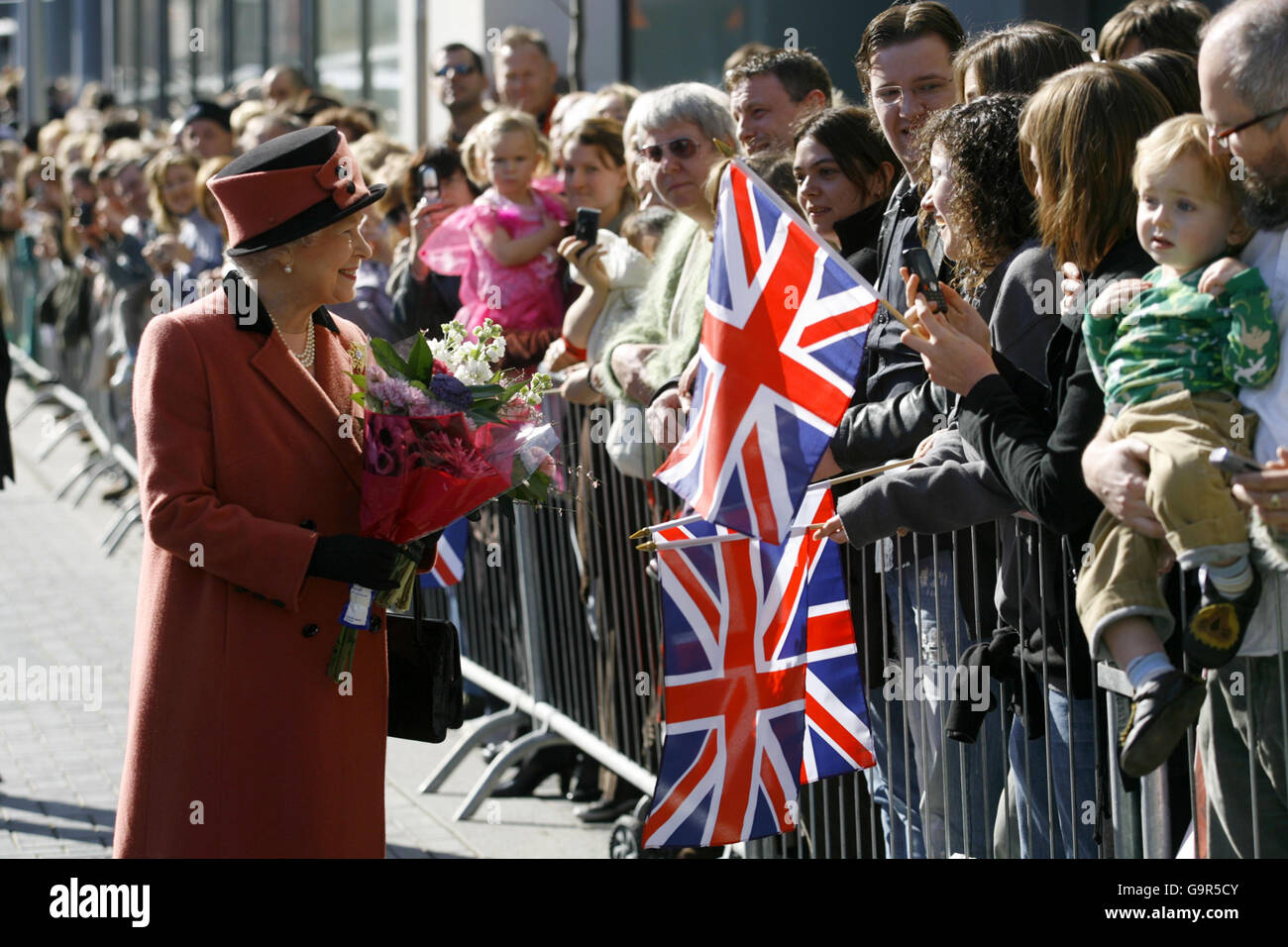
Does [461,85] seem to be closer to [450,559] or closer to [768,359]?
[450,559]

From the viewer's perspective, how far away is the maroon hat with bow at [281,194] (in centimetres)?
404

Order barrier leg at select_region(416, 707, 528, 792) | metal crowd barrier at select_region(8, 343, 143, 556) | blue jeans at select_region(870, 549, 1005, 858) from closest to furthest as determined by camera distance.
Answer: blue jeans at select_region(870, 549, 1005, 858), barrier leg at select_region(416, 707, 528, 792), metal crowd barrier at select_region(8, 343, 143, 556)

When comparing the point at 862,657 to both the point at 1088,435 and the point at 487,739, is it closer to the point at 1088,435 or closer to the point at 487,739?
the point at 1088,435

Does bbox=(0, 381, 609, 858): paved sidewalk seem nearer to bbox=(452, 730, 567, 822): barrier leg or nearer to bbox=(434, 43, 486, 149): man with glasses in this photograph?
bbox=(452, 730, 567, 822): barrier leg

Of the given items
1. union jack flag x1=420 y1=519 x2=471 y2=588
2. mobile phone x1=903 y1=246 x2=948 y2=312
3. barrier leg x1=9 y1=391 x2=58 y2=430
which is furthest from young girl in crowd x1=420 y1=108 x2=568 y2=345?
barrier leg x1=9 y1=391 x2=58 y2=430

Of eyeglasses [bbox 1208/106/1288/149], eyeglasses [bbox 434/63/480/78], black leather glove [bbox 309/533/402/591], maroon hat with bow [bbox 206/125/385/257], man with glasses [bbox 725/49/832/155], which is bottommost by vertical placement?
black leather glove [bbox 309/533/402/591]

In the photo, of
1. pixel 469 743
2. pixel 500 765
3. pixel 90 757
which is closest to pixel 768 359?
pixel 500 765

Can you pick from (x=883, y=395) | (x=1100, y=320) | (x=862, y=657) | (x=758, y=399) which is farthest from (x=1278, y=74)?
(x=862, y=657)

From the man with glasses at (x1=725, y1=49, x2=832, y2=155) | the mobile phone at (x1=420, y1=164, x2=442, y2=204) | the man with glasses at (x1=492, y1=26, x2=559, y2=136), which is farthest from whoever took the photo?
the man with glasses at (x1=492, y1=26, x2=559, y2=136)

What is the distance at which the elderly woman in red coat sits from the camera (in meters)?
3.94

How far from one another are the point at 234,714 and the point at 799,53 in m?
3.43

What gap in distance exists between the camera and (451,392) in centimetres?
396

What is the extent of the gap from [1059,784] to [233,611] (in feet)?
6.27

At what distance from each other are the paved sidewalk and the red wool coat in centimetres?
229
